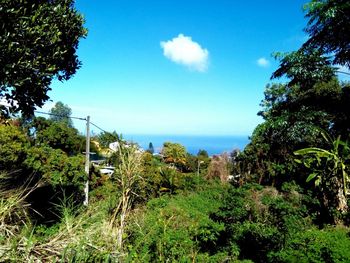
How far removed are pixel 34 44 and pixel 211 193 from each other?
1213cm

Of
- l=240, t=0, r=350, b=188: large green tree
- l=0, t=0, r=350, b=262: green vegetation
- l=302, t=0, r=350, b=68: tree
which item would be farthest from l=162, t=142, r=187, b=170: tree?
l=302, t=0, r=350, b=68: tree

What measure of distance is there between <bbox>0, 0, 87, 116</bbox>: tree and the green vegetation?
4cm

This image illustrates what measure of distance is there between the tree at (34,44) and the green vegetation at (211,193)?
38 millimetres

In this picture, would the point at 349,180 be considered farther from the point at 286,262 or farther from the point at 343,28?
the point at 343,28

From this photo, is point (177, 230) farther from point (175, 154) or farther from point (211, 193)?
point (175, 154)

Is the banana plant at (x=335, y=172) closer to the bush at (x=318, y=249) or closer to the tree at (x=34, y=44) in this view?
the bush at (x=318, y=249)

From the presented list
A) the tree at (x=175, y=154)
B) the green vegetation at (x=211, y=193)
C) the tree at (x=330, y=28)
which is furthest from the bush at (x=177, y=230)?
the tree at (x=175, y=154)

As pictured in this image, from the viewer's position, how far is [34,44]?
4.70 m

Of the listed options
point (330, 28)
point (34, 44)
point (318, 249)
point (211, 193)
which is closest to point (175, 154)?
point (211, 193)

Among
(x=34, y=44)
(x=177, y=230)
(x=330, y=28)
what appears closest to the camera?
(x=34, y=44)

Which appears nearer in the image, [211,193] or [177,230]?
[177,230]

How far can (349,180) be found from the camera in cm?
938

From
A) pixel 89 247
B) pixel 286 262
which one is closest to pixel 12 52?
pixel 89 247

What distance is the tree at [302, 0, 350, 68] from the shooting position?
1125 centimetres
